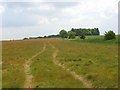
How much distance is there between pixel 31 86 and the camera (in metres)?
19.5

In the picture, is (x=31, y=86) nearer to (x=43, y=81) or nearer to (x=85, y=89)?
(x=43, y=81)

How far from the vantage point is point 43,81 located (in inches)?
834

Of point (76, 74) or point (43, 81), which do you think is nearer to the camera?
point (43, 81)

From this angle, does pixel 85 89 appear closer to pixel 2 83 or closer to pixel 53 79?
pixel 53 79

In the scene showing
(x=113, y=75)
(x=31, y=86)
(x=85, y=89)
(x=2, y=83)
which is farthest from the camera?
(x=113, y=75)

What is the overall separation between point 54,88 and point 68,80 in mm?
2927

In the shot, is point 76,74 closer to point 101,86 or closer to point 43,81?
point 43,81

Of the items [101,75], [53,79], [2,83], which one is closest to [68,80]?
[53,79]

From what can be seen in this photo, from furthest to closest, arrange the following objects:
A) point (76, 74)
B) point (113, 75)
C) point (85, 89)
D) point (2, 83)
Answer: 1. point (76, 74)
2. point (113, 75)
3. point (2, 83)
4. point (85, 89)

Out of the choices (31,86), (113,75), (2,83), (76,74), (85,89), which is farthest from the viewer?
(76,74)

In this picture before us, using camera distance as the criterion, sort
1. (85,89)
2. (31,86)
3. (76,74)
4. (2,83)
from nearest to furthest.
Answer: (85,89)
(31,86)
(2,83)
(76,74)

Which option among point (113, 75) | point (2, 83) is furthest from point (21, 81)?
point (113, 75)

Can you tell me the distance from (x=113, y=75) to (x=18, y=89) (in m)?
7.17

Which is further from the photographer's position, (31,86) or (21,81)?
(21,81)
